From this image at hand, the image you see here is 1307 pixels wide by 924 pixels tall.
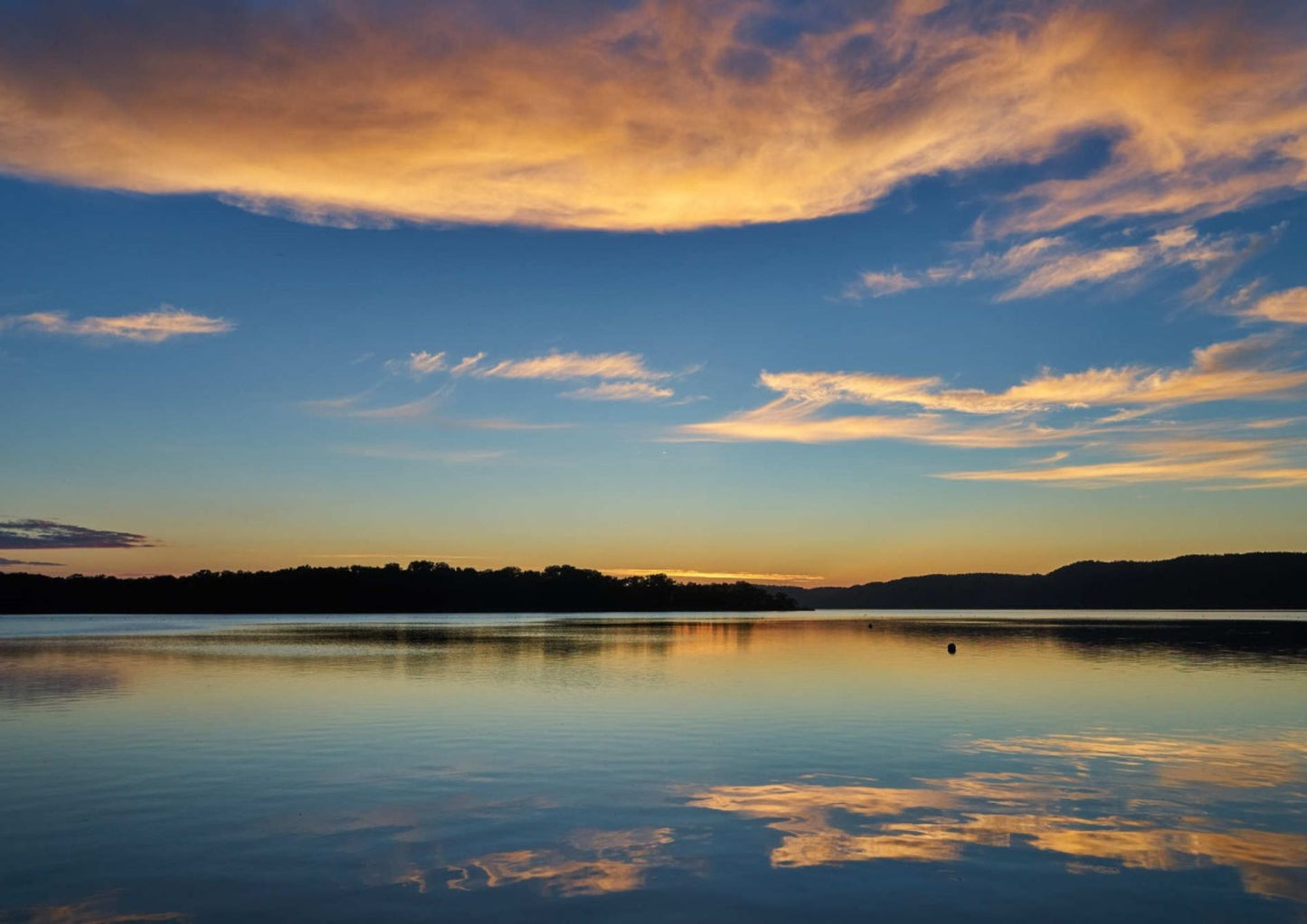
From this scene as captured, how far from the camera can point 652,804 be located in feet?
76.5

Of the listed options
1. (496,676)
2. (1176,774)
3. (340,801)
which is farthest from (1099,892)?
(496,676)

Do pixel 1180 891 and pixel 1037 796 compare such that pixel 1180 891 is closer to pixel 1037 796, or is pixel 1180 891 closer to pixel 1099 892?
pixel 1099 892

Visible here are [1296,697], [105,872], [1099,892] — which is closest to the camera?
[1099,892]

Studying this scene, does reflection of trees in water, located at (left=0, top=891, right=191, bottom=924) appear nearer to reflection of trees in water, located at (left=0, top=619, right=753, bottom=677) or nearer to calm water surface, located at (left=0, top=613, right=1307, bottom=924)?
calm water surface, located at (left=0, top=613, right=1307, bottom=924)

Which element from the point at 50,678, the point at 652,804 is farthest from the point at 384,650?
the point at 652,804

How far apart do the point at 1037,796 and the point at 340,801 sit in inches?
694

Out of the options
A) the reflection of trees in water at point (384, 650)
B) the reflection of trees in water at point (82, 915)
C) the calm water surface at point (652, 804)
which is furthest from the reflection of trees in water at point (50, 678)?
the reflection of trees in water at point (82, 915)

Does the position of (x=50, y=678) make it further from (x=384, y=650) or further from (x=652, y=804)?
(x=652, y=804)

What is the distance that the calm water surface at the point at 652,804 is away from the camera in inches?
633

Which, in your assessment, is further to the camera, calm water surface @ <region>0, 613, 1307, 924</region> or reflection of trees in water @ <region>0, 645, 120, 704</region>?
reflection of trees in water @ <region>0, 645, 120, 704</region>

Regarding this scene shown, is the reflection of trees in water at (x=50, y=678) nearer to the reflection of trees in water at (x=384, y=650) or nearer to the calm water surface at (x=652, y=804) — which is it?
the calm water surface at (x=652, y=804)

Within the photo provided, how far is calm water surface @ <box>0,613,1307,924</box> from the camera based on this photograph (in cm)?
→ 1608

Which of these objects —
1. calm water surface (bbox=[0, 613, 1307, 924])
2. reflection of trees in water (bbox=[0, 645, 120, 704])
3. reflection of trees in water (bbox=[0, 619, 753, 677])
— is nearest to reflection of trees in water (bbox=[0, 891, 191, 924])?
calm water surface (bbox=[0, 613, 1307, 924])

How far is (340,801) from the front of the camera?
23641mm
